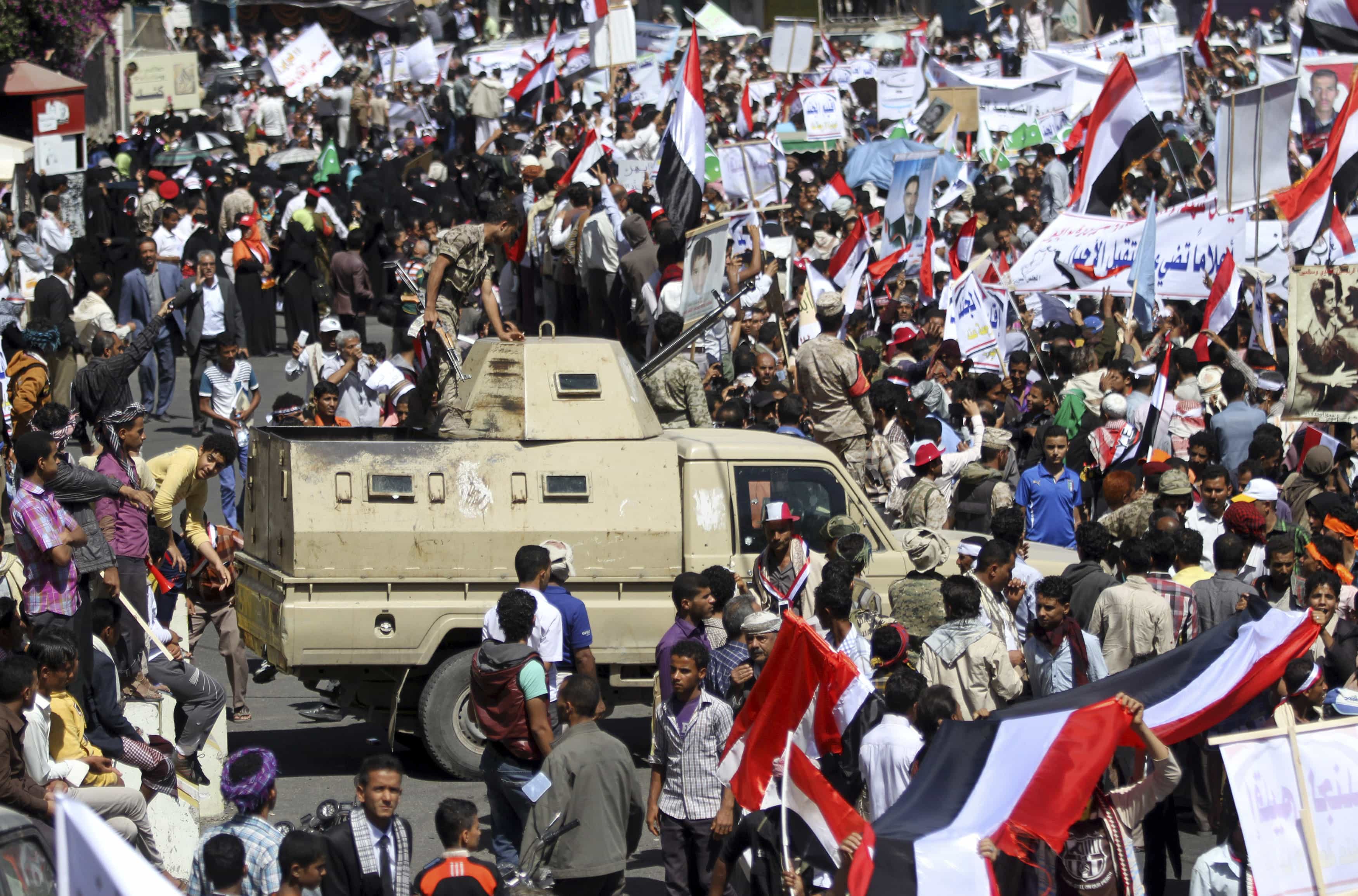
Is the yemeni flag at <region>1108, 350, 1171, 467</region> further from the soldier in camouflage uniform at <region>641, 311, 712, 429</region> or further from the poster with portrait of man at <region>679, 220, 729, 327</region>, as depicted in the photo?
the poster with portrait of man at <region>679, 220, 729, 327</region>

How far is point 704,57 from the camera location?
40094 mm

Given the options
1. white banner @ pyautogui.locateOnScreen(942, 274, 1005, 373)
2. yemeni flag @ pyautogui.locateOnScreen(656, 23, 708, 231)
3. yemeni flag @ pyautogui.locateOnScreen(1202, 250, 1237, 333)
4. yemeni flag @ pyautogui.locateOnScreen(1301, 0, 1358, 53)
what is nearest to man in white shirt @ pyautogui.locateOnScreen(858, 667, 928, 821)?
white banner @ pyautogui.locateOnScreen(942, 274, 1005, 373)

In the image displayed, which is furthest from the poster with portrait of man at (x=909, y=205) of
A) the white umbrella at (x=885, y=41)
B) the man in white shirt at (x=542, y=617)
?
the white umbrella at (x=885, y=41)

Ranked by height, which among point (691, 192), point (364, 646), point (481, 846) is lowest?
point (481, 846)

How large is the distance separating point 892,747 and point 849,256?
35.4 feet

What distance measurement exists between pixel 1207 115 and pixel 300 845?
24009mm

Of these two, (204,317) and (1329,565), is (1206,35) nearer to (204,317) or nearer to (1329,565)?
(204,317)

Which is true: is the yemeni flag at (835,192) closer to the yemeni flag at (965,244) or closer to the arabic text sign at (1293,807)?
the yemeni flag at (965,244)

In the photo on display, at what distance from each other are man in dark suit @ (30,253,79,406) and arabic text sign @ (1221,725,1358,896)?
1143cm

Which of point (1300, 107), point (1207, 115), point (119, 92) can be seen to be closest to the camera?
point (1300, 107)

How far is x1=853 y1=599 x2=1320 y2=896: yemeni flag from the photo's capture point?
5.54 m

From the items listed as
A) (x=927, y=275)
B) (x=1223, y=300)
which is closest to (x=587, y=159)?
(x=927, y=275)

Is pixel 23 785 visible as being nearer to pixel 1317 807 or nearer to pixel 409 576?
pixel 409 576

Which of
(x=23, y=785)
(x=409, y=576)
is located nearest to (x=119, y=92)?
(x=409, y=576)
